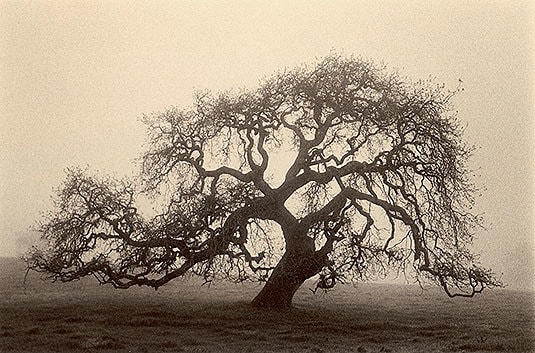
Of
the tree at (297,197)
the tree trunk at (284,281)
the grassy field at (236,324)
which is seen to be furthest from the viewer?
the tree trunk at (284,281)

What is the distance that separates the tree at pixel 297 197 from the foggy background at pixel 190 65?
3.59ft

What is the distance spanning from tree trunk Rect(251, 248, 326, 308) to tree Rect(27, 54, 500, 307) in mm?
43

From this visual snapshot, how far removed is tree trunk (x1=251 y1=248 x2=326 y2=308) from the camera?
2072cm

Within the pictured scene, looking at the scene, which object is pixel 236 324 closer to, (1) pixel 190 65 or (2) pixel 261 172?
(2) pixel 261 172

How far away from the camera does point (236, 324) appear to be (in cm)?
1817

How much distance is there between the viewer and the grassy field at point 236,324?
15.3 meters

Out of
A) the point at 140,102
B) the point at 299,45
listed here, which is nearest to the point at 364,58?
the point at 299,45

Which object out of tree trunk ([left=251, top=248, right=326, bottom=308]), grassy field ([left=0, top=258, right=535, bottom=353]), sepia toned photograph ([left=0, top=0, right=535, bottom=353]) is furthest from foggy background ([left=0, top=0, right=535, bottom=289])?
tree trunk ([left=251, top=248, right=326, bottom=308])

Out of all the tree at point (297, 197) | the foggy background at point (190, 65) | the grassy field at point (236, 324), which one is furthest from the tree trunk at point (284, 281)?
the foggy background at point (190, 65)

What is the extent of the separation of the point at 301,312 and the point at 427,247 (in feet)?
16.7

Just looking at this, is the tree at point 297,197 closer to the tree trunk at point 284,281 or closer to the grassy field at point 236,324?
the tree trunk at point 284,281

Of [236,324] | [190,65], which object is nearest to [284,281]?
[236,324]

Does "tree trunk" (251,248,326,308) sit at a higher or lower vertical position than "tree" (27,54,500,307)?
lower

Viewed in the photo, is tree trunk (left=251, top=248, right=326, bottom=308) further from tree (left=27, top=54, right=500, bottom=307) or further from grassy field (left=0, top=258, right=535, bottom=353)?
grassy field (left=0, top=258, right=535, bottom=353)
